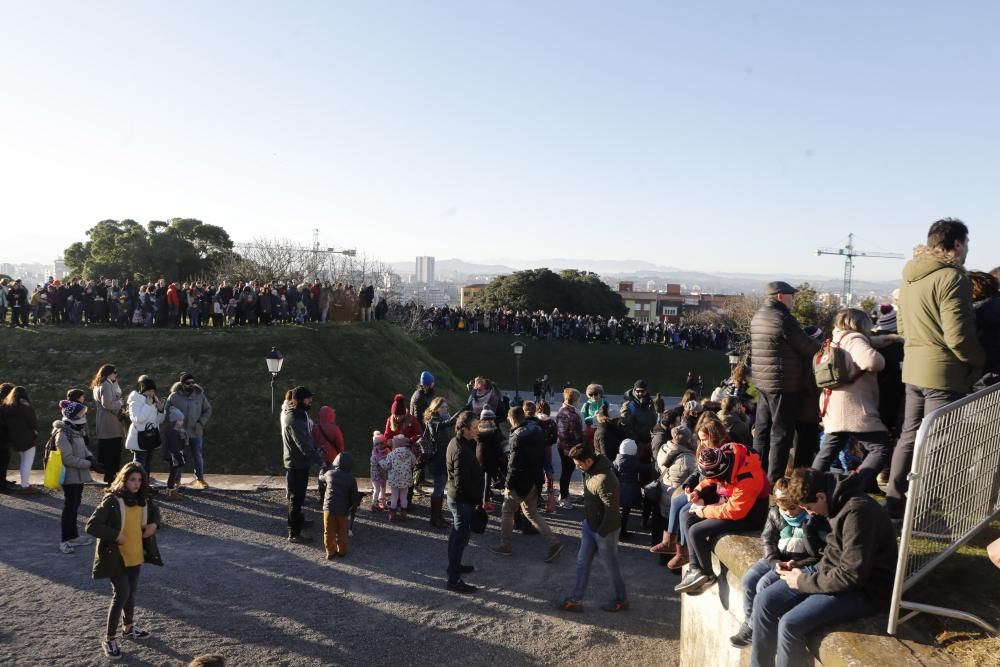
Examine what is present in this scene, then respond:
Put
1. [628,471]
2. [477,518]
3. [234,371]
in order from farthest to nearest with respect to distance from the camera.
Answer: [234,371] < [628,471] < [477,518]

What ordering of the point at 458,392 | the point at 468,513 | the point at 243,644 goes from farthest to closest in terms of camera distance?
the point at 458,392
the point at 468,513
the point at 243,644

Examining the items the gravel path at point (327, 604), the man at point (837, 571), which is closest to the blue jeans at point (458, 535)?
the gravel path at point (327, 604)

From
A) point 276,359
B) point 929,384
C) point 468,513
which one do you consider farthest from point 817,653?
point 276,359

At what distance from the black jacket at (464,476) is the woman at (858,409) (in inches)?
127

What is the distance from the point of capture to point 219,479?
460 inches

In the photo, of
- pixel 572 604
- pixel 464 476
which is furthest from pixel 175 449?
pixel 572 604

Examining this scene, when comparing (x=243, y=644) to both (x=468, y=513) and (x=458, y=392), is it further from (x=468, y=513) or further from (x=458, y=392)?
(x=458, y=392)

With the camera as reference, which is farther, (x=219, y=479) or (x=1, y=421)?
(x=219, y=479)

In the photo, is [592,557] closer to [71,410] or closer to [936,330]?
[936,330]

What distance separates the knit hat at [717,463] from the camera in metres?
5.39

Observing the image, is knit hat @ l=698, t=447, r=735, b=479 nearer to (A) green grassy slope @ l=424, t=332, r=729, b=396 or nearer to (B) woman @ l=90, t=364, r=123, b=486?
(B) woman @ l=90, t=364, r=123, b=486

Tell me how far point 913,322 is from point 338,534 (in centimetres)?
619

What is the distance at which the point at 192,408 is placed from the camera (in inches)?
418

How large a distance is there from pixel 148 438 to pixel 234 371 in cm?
1102
